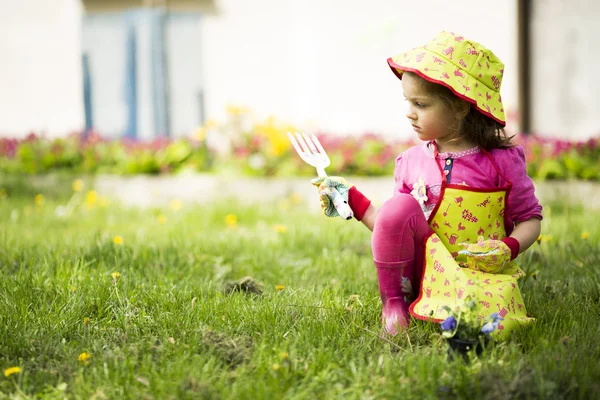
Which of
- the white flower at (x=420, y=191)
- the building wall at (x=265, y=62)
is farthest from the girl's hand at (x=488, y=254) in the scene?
the building wall at (x=265, y=62)

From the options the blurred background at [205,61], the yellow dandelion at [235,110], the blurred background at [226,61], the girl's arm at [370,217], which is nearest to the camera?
the girl's arm at [370,217]

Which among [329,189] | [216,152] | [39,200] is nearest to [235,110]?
[216,152]

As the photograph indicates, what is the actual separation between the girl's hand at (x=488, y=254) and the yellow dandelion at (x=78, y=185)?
14.6 ft

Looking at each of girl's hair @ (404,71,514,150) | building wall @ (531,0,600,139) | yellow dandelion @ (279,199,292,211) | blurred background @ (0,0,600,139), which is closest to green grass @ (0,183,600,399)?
girl's hair @ (404,71,514,150)

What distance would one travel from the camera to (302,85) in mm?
7750

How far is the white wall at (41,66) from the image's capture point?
25.0 ft

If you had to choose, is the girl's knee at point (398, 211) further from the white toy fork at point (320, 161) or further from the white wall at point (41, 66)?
the white wall at point (41, 66)

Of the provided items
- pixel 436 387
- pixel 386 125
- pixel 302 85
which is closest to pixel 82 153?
pixel 302 85

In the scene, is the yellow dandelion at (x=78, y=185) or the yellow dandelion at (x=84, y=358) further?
the yellow dandelion at (x=78, y=185)

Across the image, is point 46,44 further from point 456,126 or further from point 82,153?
point 456,126

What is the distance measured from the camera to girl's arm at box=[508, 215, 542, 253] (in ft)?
7.33

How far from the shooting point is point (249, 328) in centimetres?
218

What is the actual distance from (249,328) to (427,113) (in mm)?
981

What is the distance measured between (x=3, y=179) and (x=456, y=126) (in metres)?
4.88
